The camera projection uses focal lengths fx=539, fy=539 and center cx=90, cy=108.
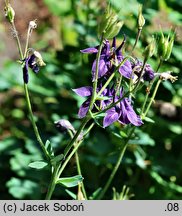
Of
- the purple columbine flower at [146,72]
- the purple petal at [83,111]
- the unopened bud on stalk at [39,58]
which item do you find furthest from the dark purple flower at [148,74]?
the unopened bud on stalk at [39,58]

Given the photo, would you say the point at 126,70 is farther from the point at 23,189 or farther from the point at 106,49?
the point at 23,189

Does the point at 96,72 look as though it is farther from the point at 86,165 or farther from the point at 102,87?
the point at 86,165

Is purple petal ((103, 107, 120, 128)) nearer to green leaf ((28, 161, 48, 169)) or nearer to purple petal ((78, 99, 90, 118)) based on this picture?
purple petal ((78, 99, 90, 118))

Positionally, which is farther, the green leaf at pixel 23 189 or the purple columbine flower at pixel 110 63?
the green leaf at pixel 23 189

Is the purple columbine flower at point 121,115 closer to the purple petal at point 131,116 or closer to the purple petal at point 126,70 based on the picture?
the purple petal at point 131,116

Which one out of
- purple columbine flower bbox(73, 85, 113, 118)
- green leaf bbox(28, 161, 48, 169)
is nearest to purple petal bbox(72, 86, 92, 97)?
purple columbine flower bbox(73, 85, 113, 118)

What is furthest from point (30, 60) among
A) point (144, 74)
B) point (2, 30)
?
point (2, 30)

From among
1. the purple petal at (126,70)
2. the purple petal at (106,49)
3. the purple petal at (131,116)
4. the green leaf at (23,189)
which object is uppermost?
the purple petal at (106,49)

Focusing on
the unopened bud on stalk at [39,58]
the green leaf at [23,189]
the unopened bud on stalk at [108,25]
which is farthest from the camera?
the green leaf at [23,189]

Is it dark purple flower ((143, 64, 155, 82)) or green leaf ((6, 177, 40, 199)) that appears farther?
green leaf ((6, 177, 40, 199))
